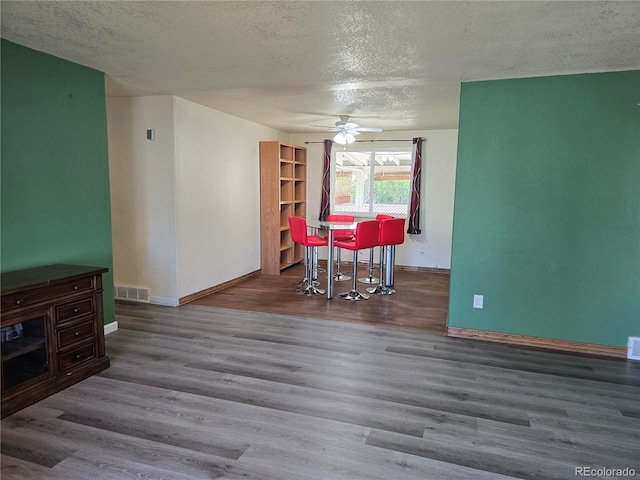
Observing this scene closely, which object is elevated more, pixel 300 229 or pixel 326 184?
pixel 326 184

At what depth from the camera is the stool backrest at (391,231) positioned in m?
5.21

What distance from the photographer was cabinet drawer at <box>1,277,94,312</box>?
7.72ft

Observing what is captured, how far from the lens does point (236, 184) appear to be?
5.78 meters

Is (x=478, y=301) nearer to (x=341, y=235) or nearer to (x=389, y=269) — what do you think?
(x=389, y=269)

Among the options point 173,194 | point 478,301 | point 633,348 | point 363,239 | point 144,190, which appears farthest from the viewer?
point 363,239

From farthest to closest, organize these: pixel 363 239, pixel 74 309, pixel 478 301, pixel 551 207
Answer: pixel 363 239, pixel 478 301, pixel 551 207, pixel 74 309

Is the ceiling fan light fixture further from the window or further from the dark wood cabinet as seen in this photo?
the dark wood cabinet

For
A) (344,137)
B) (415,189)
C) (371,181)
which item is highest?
(344,137)

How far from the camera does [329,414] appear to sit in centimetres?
246

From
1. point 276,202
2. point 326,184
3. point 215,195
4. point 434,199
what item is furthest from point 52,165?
point 434,199

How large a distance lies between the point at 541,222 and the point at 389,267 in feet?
7.73

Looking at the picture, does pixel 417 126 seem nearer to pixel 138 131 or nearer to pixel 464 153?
pixel 464 153

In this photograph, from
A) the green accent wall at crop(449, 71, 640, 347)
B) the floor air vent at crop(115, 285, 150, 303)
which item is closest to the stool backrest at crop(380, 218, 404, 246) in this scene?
the green accent wall at crop(449, 71, 640, 347)

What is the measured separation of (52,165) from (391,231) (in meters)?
3.72
